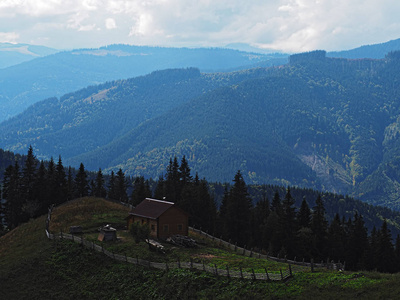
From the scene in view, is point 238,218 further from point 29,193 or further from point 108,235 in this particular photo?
point 29,193

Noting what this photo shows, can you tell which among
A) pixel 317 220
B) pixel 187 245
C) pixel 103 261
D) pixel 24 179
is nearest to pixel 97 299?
pixel 103 261

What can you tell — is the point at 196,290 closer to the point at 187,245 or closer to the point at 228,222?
the point at 187,245

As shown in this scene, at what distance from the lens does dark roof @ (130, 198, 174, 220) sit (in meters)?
77.0

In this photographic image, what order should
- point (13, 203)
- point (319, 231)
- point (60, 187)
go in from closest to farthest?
point (319, 231)
point (13, 203)
point (60, 187)

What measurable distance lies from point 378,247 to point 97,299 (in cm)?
5436

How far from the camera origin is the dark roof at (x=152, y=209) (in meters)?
77.0

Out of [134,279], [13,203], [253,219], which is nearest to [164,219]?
[134,279]

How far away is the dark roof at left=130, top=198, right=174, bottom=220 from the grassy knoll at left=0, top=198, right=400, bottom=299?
5.96m

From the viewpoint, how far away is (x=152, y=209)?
79.6 m

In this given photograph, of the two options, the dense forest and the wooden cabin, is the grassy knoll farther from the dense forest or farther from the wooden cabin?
the dense forest

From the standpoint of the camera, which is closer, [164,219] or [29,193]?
[164,219]

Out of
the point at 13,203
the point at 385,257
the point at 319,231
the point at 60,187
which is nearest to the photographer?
the point at 385,257

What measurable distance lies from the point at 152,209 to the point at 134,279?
891 inches

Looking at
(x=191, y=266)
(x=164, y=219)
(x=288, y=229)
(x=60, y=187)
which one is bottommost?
(x=288, y=229)
